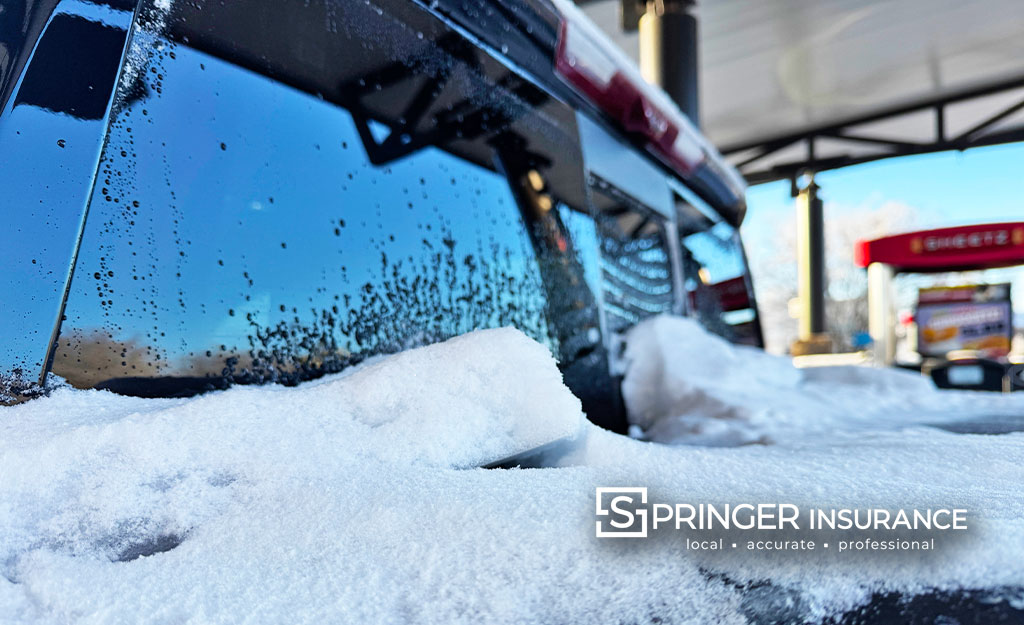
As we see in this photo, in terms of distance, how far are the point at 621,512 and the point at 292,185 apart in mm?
446

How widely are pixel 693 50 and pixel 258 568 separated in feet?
14.7

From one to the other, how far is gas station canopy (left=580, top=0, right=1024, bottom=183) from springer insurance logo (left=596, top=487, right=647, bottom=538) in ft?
16.6

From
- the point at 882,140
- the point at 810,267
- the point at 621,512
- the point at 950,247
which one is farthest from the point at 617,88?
the point at 882,140

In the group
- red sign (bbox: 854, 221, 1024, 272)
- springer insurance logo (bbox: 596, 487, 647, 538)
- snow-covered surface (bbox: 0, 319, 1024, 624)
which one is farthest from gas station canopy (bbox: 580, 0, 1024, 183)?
springer insurance logo (bbox: 596, 487, 647, 538)

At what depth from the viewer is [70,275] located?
0.53 metres

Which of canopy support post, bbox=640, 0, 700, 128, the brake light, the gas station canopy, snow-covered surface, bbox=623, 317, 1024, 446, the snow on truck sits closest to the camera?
the snow on truck

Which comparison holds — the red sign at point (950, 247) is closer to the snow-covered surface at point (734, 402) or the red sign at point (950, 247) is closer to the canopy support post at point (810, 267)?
the canopy support post at point (810, 267)

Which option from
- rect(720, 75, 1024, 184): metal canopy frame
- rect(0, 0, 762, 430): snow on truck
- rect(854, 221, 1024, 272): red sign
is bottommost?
rect(0, 0, 762, 430): snow on truck

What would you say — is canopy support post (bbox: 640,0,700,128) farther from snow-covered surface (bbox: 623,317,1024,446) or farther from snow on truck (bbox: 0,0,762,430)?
snow on truck (bbox: 0,0,762,430)

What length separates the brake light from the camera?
3.22 ft

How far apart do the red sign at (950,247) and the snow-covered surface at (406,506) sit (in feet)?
24.7

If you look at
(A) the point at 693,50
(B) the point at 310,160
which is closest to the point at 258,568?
(B) the point at 310,160

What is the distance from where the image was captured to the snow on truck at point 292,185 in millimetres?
536

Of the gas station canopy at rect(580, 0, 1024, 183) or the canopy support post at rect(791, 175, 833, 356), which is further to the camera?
the canopy support post at rect(791, 175, 833, 356)
